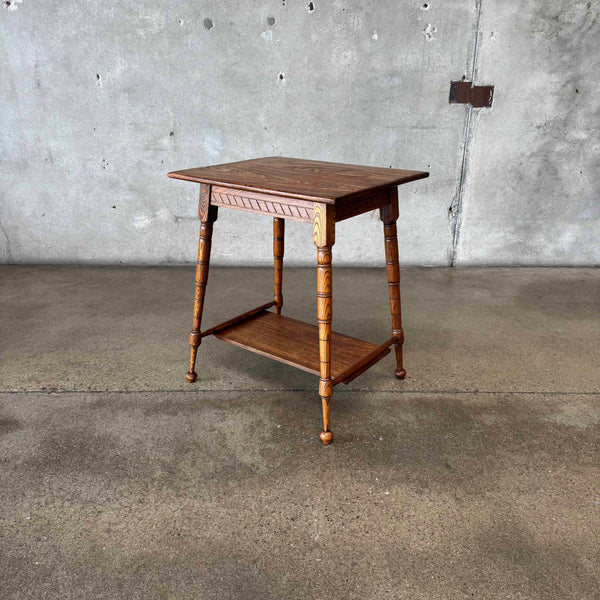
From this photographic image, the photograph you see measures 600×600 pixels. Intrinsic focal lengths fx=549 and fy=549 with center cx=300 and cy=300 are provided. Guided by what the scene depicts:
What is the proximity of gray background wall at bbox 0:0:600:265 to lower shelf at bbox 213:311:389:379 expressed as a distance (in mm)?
1569

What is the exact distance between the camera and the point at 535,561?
5.02 feet

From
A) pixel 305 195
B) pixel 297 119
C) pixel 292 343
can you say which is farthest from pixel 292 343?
pixel 297 119

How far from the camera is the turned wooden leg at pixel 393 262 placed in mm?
2170

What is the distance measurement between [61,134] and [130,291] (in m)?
1.21

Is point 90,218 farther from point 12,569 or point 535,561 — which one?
point 535,561

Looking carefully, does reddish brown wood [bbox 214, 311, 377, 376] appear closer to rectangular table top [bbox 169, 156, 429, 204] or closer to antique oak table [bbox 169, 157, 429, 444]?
antique oak table [bbox 169, 157, 429, 444]

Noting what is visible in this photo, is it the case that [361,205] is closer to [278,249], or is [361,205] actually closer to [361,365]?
[361,365]

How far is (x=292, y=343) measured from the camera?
232 centimetres

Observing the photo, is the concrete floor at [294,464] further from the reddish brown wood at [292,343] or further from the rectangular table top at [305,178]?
the rectangular table top at [305,178]

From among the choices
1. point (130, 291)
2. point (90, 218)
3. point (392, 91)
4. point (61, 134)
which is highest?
point (392, 91)

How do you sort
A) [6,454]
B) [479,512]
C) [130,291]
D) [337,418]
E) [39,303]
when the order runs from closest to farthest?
[479,512] → [6,454] → [337,418] → [39,303] → [130,291]

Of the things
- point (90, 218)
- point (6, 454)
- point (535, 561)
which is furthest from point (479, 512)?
point (90, 218)

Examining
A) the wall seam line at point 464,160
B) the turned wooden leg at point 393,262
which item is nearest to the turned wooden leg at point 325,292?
the turned wooden leg at point 393,262

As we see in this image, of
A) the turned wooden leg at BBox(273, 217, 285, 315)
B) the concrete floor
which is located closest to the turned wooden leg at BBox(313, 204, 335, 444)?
the concrete floor
